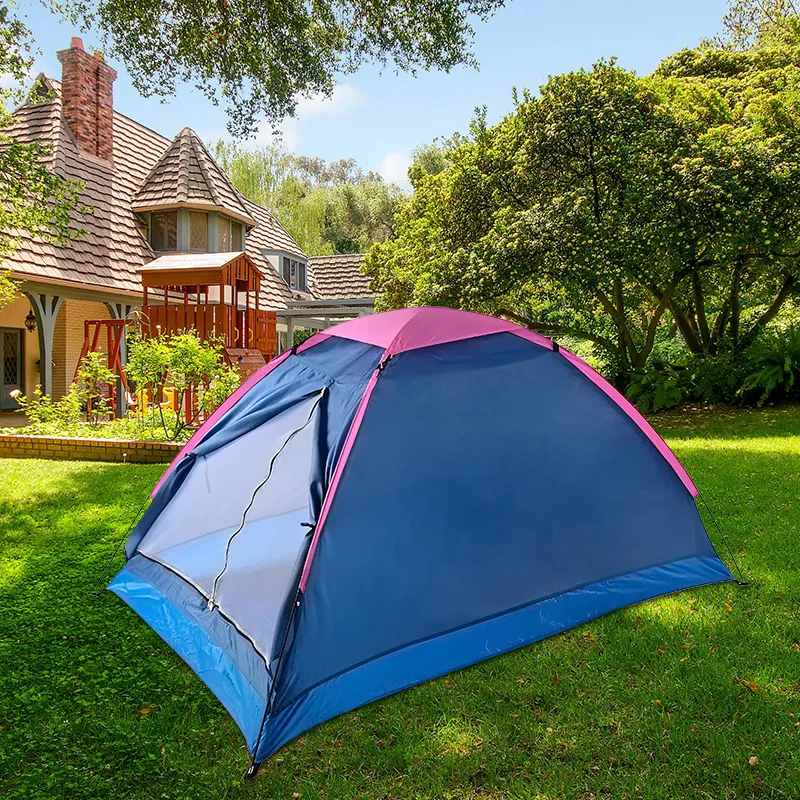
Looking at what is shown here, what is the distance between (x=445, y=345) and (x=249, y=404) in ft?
3.83

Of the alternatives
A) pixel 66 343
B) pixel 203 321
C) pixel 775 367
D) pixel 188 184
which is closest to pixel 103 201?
Answer: pixel 188 184

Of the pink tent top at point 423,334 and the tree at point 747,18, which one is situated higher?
the tree at point 747,18

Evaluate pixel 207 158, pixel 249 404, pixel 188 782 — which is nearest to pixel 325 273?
pixel 207 158

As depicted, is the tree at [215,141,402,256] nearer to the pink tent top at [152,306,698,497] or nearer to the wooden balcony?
the wooden balcony

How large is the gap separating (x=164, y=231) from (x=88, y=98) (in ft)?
10.7

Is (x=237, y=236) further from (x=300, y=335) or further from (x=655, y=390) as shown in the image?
(x=655, y=390)

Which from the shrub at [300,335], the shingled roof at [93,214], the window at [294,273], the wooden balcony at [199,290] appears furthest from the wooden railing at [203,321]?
the shrub at [300,335]

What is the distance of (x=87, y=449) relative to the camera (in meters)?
7.56

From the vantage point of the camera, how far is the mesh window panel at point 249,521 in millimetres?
2896

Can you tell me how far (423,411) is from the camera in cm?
304

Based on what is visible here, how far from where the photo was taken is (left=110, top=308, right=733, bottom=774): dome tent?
2.60 m

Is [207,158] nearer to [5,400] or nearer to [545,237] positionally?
[5,400]

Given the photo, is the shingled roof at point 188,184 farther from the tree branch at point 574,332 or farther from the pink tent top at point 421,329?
the pink tent top at point 421,329

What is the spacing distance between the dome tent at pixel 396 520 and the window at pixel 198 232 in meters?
12.4
